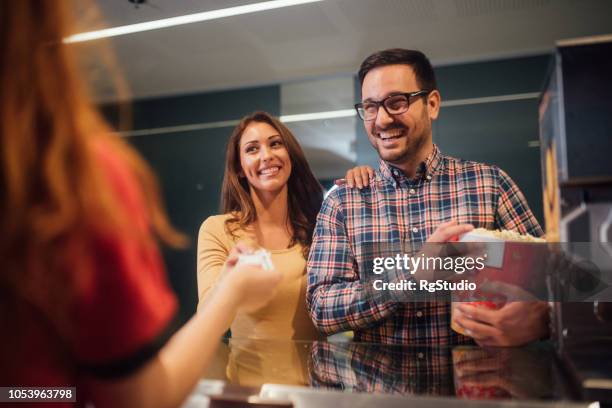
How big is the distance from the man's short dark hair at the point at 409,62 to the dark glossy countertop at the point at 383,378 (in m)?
0.70

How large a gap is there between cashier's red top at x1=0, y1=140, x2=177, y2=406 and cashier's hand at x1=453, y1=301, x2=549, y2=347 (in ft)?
3.15

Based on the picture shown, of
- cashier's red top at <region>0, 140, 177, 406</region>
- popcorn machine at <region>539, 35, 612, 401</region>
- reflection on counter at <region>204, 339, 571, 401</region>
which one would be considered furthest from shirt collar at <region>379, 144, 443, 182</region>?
cashier's red top at <region>0, 140, 177, 406</region>

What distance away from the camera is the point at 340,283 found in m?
1.30

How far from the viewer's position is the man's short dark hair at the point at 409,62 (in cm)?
133

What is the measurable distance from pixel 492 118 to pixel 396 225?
41cm

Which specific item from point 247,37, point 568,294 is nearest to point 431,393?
point 568,294

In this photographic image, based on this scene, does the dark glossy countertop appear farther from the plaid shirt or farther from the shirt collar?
the shirt collar

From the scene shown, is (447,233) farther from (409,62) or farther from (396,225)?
(409,62)

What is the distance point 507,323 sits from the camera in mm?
1220

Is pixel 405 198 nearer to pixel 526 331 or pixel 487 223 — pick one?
pixel 487 223

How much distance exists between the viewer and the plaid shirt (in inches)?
50.4

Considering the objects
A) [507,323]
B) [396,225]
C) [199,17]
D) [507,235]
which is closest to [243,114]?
[199,17]

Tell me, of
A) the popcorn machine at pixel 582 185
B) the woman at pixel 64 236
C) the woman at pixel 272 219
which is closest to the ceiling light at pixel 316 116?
the woman at pixel 272 219

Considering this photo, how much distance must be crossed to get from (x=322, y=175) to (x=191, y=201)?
0.48 metres
